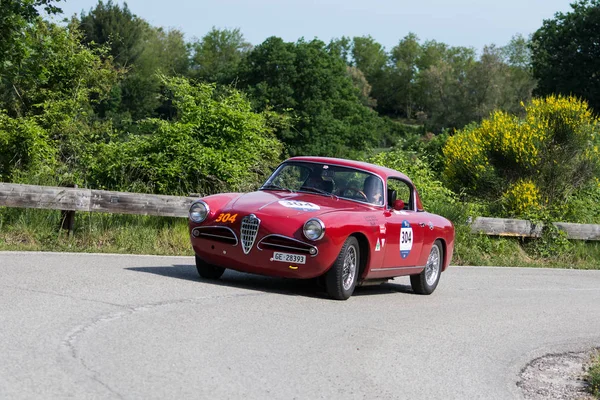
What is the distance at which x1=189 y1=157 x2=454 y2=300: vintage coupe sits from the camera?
9.88m

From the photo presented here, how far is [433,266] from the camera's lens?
495 inches

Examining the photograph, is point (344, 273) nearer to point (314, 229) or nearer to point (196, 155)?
point (314, 229)

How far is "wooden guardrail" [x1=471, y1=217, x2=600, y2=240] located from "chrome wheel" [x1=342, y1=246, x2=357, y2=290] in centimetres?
895

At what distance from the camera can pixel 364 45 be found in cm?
16212

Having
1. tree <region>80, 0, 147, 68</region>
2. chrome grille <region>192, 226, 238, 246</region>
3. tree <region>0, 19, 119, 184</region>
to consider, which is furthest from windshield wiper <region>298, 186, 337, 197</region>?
tree <region>80, 0, 147, 68</region>

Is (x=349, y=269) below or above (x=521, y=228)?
above

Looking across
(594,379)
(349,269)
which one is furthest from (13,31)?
(594,379)

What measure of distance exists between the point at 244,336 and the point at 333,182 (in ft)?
13.2

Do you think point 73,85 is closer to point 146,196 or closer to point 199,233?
point 146,196

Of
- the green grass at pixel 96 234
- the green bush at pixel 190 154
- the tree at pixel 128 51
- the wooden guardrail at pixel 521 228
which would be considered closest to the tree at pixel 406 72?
the tree at pixel 128 51

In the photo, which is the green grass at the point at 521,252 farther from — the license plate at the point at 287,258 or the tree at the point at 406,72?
the tree at the point at 406,72

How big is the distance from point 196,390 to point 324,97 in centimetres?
6508

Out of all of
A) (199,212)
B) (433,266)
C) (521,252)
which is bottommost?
(521,252)

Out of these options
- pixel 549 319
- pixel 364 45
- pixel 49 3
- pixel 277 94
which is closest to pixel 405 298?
pixel 549 319
